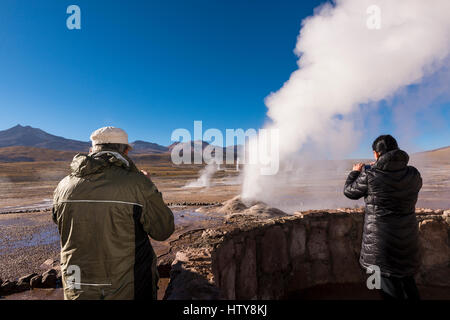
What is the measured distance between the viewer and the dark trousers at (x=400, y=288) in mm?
2449

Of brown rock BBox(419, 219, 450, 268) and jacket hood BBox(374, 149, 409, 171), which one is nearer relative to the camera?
jacket hood BBox(374, 149, 409, 171)

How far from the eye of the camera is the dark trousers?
2449 mm

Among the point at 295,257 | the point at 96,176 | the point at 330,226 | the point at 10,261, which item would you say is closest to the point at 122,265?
the point at 96,176

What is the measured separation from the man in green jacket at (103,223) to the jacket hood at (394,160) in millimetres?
2303

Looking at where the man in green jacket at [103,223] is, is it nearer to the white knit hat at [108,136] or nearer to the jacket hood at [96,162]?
the jacket hood at [96,162]

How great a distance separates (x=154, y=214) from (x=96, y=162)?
0.57 metres

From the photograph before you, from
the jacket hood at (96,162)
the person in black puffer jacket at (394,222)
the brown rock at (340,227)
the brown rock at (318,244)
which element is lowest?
the brown rock at (318,244)

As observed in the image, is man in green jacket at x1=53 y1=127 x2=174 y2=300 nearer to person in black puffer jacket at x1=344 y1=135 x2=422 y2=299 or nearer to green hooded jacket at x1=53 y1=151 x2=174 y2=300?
green hooded jacket at x1=53 y1=151 x2=174 y2=300

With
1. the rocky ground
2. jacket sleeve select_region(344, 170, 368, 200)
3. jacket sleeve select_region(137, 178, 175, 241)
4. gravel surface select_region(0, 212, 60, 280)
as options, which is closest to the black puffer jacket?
jacket sleeve select_region(344, 170, 368, 200)

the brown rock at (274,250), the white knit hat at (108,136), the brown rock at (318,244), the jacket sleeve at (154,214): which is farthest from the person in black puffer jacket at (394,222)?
the brown rock at (318,244)

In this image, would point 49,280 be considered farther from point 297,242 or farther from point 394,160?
point 394,160

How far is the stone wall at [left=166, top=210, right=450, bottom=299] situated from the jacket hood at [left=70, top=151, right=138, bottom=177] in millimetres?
2675
